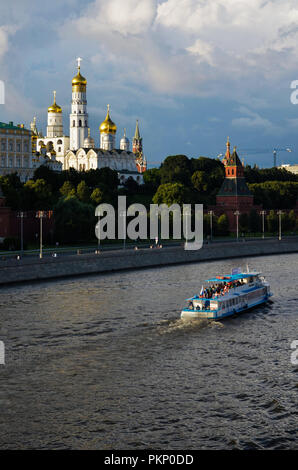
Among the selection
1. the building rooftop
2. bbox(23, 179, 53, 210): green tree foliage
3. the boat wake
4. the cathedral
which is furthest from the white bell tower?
the boat wake

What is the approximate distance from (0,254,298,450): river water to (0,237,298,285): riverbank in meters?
7.78

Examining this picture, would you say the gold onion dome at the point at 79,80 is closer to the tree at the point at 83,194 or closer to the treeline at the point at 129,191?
the treeline at the point at 129,191

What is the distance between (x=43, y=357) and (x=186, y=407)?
7.73m

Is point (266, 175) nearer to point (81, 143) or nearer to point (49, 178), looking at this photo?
point (81, 143)

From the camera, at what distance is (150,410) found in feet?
71.6

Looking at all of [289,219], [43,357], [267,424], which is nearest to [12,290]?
[43,357]

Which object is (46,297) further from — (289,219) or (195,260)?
(289,219)

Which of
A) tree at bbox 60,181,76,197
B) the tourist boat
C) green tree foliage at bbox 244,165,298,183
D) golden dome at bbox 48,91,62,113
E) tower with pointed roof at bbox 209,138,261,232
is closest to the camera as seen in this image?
the tourist boat

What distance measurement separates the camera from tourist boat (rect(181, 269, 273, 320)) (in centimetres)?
3678

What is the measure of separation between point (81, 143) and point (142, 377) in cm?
13649

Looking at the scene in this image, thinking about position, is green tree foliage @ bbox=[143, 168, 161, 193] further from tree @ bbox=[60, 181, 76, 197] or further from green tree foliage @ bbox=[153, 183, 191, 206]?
tree @ bbox=[60, 181, 76, 197]

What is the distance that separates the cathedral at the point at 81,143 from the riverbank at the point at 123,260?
72.6 meters

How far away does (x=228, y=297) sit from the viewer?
38719 millimetres

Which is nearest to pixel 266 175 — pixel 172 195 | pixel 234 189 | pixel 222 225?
pixel 234 189
